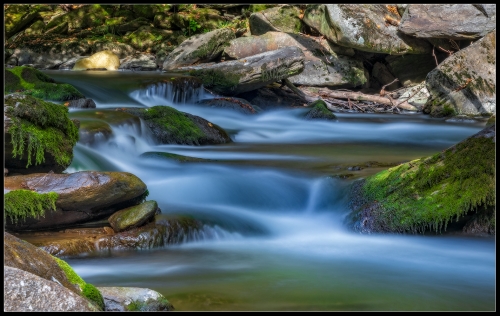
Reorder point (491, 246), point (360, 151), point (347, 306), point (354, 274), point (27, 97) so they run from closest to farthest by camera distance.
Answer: point (347, 306) < point (354, 274) < point (491, 246) < point (27, 97) < point (360, 151)

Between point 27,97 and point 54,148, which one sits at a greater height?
point 27,97

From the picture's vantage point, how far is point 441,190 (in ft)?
19.3

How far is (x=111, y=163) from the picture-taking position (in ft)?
26.4

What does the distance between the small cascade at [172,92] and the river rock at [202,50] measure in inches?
132

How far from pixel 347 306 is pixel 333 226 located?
2382 mm

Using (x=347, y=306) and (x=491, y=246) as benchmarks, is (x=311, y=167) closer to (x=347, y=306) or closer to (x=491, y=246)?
(x=491, y=246)

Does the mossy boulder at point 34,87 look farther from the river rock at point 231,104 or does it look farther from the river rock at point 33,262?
the river rock at point 33,262

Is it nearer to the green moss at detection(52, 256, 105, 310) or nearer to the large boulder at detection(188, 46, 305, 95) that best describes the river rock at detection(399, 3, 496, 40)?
the large boulder at detection(188, 46, 305, 95)

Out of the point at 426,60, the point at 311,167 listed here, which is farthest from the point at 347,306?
the point at 426,60

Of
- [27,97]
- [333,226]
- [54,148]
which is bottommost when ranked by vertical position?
[333,226]

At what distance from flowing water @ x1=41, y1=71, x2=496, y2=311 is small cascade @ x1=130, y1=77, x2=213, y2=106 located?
127 inches

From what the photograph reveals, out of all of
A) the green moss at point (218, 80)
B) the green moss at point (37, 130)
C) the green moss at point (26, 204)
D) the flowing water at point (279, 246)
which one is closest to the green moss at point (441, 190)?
the flowing water at point (279, 246)

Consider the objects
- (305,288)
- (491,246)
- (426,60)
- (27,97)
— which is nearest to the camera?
(305,288)

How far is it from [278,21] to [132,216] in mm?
13784
